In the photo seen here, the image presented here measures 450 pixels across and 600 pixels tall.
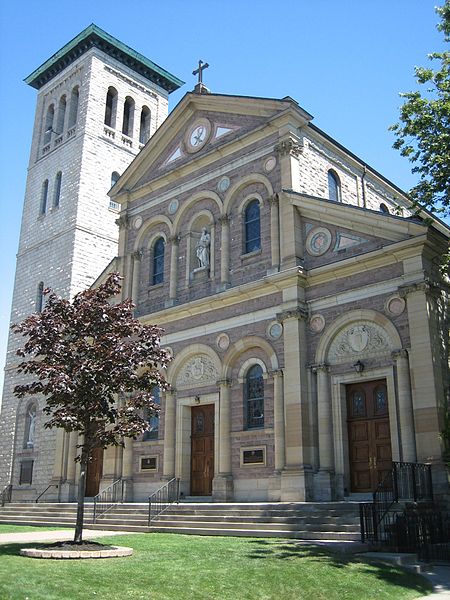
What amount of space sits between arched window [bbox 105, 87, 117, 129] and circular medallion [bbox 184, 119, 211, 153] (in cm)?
1405

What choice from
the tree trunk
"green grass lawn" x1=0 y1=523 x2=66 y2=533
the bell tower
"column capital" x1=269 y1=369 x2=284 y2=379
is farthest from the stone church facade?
the tree trunk

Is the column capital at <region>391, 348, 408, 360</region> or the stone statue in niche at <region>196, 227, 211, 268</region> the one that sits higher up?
the stone statue in niche at <region>196, 227, 211, 268</region>

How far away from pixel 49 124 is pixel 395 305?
3000cm

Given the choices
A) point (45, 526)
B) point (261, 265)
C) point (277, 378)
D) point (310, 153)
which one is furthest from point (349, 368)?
point (45, 526)

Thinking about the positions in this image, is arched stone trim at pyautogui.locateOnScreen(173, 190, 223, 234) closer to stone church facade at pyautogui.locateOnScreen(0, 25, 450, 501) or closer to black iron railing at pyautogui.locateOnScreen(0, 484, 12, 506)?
stone church facade at pyautogui.locateOnScreen(0, 25, 450, 501)

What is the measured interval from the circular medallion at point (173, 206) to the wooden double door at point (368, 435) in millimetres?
11450

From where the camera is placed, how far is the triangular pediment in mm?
24362

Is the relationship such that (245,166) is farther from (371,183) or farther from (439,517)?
(439,517)

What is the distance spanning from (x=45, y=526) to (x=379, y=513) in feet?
39.4

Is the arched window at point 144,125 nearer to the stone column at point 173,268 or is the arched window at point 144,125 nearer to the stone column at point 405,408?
the stone column at point 173,268

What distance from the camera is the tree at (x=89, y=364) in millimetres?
13789

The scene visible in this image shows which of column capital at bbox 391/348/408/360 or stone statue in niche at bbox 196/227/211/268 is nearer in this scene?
column capital at bbox 391/348/408/360

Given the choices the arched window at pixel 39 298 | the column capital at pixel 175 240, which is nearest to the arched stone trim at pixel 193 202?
the column capital at pixel 175 240

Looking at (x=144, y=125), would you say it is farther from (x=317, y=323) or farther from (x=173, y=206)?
(x=317, y=323)
